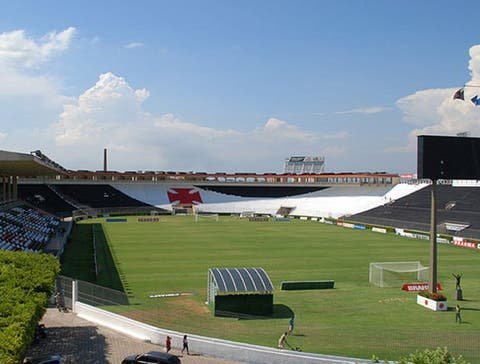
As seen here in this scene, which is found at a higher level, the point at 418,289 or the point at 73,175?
the point at 73,175

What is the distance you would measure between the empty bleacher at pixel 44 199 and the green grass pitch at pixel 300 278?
A: 22.7 metres

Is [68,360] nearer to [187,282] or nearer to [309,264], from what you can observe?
[187,282]

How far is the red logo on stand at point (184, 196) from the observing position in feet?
352

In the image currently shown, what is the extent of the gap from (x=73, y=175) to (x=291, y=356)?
9391cm

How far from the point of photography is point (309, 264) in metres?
41.4

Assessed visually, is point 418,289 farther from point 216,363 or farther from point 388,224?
point 388,224

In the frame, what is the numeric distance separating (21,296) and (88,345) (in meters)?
4.18

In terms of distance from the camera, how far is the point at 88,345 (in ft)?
65.3

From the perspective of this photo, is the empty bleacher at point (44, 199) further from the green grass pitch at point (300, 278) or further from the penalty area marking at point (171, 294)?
the penalty area marking at point (171, 294)

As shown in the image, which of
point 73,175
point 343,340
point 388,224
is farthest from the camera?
point 73,175

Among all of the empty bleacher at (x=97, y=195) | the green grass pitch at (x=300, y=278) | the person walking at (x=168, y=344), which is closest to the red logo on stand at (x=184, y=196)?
the empty bleacher at (x=97, y=195)

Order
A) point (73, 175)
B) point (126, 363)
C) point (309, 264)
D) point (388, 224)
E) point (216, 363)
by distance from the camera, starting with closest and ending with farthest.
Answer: point (126, 363), point (216, 363), point (309, 264), point (388, 224), point (73, 175)

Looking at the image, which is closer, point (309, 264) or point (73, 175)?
point (309, 264)

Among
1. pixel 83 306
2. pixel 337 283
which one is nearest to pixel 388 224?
pixel 337 283
